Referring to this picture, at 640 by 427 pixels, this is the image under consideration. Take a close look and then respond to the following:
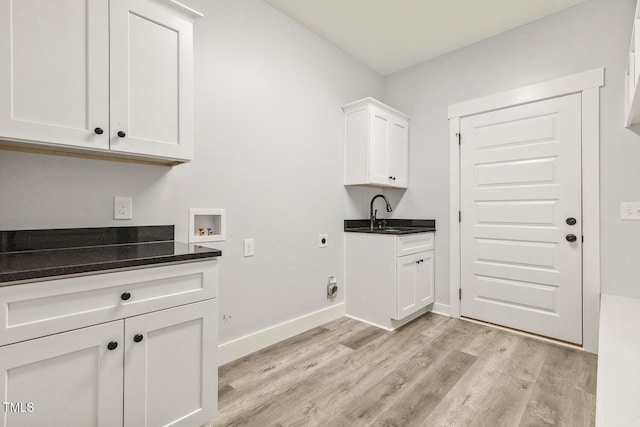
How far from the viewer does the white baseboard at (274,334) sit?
210 centimetres

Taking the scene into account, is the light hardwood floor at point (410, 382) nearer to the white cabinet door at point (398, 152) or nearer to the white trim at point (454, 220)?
the white trim at point (454, 220)

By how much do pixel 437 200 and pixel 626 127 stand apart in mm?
Answer: 1469

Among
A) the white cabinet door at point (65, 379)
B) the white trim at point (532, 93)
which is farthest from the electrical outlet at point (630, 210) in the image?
the white cabinet door at point (65, 379)

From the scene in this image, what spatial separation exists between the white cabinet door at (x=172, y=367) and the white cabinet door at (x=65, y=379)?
53mm

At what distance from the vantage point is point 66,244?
1.49 m

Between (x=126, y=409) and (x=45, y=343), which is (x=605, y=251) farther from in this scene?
(x=45, y=343)

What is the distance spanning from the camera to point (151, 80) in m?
1.49

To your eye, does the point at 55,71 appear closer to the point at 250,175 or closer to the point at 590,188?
the point at 250,175

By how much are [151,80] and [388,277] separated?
2259mm

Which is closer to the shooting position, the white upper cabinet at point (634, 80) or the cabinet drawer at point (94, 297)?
the cabinet drawer at point (94, 297)

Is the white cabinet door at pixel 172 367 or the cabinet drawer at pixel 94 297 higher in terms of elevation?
the cabinet drawer at pixel 94 297

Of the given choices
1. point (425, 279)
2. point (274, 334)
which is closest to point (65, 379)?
point (274, 334)

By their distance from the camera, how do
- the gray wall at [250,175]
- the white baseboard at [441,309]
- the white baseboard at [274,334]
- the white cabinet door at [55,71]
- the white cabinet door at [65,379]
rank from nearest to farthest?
the white cabinet door at [65,379]
the white cabinet door at [55,71]
the gray wall at [250,175]
the white baseboard at [274,334]
the white baseboard at [441,309]

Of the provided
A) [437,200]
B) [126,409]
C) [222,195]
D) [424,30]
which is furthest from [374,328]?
[424,30]
